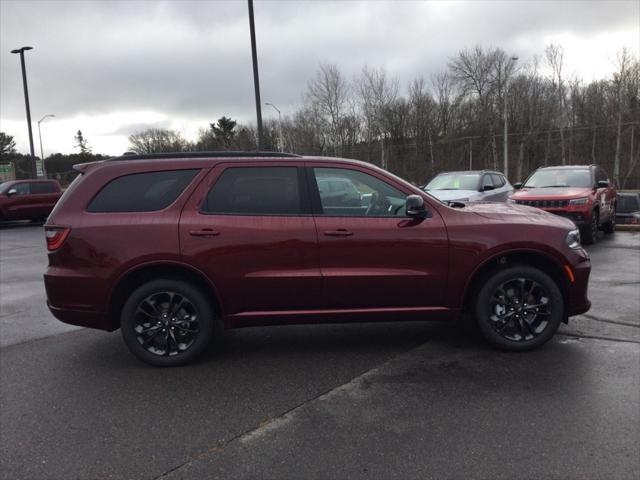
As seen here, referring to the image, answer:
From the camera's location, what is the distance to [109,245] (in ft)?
14.6

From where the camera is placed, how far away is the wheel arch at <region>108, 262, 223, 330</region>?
14.8 feet

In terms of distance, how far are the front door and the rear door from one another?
14cm

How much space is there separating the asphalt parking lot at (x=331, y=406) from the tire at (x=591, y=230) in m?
5.88

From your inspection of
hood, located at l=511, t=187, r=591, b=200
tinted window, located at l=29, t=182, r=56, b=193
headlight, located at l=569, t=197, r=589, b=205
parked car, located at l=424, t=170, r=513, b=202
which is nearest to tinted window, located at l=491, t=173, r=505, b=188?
parked car, located at l=424, t=170, r=513, b=202

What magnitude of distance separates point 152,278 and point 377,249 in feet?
6.60

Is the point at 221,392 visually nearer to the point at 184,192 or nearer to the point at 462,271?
the point at 184,192

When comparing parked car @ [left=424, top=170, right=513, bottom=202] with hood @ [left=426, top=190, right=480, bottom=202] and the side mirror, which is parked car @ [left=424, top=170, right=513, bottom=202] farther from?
the side mirror

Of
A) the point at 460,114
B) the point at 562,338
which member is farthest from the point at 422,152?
the point at 562,338

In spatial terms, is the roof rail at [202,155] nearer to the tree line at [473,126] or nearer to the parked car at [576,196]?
the parked car at [576,196]

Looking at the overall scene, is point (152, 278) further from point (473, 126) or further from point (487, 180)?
point (473, 126)

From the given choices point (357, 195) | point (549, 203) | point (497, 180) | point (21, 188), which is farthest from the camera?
point (21, 188)

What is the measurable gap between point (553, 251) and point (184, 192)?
3.33 m

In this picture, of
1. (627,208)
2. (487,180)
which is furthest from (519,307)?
(627,208)

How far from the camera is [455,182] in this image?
44.7ft
